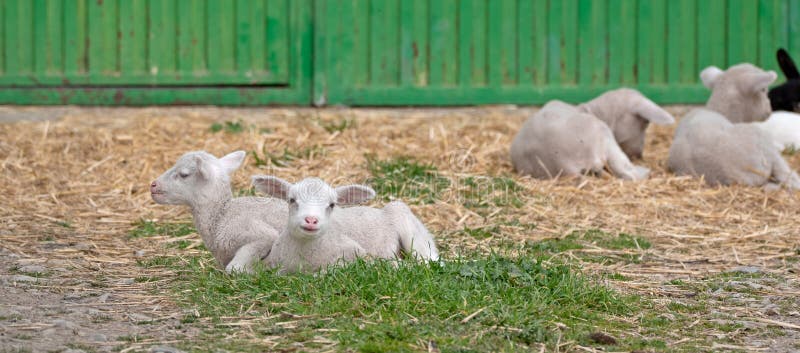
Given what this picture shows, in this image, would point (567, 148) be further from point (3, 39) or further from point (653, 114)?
point (3, 39)

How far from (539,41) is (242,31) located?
2841 millimetres

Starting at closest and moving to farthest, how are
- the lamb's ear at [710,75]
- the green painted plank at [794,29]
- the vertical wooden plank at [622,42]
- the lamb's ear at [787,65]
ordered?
1. the lamb's ear at [710,75]
2. the lamb's ear at [787,65]
3. the vertical wooden plank at [622,42]
4. the green painted plank at [794,29]

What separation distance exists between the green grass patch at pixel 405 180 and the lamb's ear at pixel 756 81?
3.02 meters

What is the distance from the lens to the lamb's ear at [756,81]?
1001cm

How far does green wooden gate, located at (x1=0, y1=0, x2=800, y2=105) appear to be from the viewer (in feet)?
36.4

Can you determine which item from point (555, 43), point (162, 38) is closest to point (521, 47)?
point (555, 43)

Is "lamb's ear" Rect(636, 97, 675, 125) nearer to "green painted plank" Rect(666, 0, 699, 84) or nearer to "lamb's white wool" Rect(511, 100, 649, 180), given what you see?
"lamb's white wool" Rect(511, 100, 649, 180)

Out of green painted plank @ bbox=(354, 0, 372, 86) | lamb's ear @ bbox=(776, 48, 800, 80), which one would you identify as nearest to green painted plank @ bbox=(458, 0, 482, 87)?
green painted plank @ bbox=(354, 0, 372, 86)

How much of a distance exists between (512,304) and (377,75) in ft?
20.7

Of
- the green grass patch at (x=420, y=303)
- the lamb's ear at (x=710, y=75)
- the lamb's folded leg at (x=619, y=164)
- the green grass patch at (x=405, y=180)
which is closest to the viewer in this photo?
the green grass patch at (x=420, y=303)

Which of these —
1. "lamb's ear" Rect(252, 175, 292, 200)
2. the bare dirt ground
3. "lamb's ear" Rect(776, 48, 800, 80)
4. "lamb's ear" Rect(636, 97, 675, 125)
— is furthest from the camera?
"lamb's ear" Rect(776, 48, 800, 80)

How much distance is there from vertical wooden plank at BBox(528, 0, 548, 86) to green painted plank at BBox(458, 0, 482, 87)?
59 centimetres

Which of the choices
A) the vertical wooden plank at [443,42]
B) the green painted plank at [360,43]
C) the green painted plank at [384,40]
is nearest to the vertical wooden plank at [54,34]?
the green painted plank at [360,43]

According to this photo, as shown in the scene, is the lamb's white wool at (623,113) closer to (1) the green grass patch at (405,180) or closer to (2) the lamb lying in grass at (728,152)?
(2) the lamb lying in grass at (728,152)
